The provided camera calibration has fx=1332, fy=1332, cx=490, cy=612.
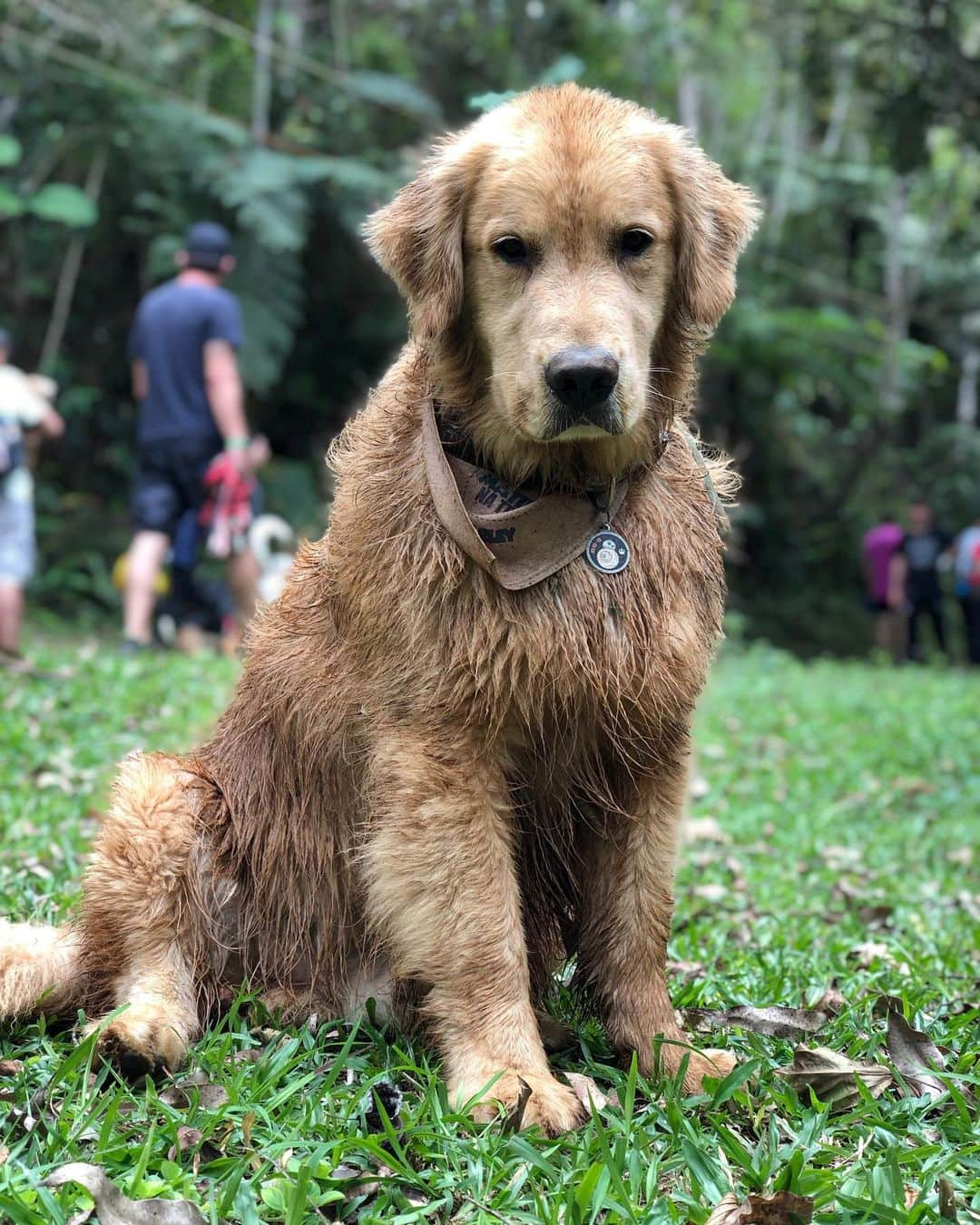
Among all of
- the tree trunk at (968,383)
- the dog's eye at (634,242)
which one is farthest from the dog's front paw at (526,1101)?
the tree trunk at (968,383)

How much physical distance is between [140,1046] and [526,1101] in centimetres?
85

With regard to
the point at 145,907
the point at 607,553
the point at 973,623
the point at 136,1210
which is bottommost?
the point at 973,623

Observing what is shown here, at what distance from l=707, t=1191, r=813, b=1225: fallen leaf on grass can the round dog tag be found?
129 cm

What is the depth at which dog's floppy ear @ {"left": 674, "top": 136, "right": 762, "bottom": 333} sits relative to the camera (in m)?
2.98

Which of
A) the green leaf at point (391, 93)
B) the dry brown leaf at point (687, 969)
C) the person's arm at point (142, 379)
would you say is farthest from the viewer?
the green leaf at point (391, 93)

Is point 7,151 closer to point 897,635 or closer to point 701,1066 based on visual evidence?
point 701,1066

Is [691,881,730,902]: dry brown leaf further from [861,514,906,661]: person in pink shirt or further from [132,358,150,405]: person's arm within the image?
[861,514,906,661]: person in pink shirt

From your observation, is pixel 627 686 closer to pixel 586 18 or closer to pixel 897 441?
pixel 586 18

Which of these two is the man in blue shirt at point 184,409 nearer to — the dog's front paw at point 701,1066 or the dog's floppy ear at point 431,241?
the dog's floppy ear at point 431,241

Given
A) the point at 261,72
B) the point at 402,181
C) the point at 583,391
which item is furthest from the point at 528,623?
the point at 261,72

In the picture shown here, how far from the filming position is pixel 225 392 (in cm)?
923

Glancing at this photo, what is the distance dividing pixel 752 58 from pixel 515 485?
1962 cm

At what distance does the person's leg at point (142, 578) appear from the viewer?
9375 mm

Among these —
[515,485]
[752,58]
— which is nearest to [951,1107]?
[515,485]
